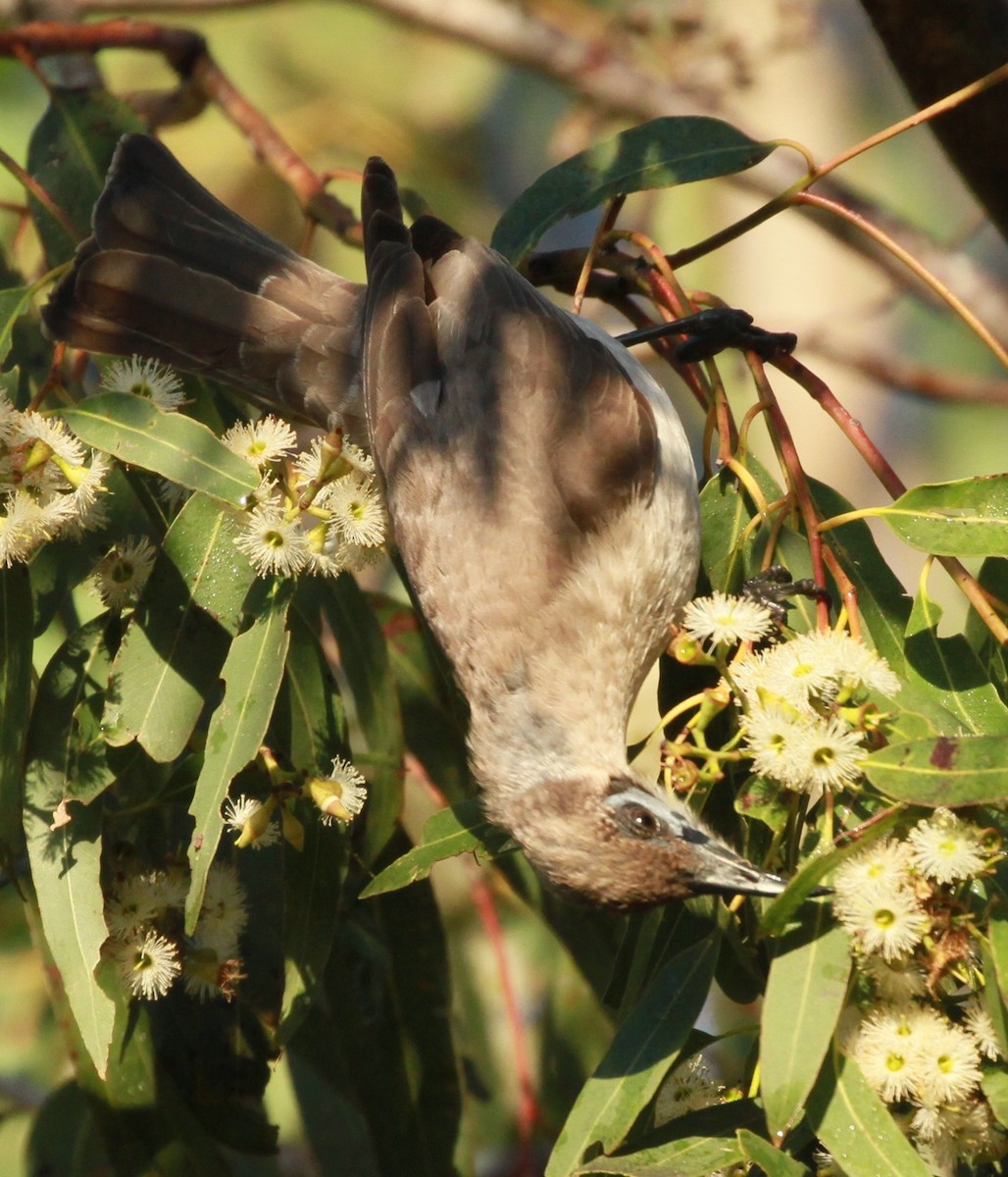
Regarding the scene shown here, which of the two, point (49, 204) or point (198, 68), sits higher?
point (198, 68)

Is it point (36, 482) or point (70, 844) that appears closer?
point (36, 482)

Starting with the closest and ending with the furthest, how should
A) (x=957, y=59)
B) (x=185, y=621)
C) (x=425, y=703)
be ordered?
(x=185, y=621)
(x=957, y=59)
(x=425, y=703)

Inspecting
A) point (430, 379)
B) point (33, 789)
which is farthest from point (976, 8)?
point (33, 789)

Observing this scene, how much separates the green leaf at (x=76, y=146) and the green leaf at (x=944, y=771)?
2.44 metres

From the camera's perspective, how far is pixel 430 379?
3160 millimetres

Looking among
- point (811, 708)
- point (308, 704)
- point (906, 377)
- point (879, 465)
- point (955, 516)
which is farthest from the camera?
point (906, 377)

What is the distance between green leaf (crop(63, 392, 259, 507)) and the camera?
2355 mm

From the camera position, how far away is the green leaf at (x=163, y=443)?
2.36m

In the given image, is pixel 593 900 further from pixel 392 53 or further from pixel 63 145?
pixel 392 53

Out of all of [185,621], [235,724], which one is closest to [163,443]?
[185,621]

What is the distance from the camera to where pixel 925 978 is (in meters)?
1.96

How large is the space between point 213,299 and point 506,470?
2.93 ft

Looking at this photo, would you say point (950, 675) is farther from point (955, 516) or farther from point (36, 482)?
point (36, 482)

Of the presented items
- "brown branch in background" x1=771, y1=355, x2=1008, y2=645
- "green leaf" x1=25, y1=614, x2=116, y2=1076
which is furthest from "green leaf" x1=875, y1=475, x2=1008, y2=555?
"green leaf" x1=25, y1=614, x2=116, y2=1076
